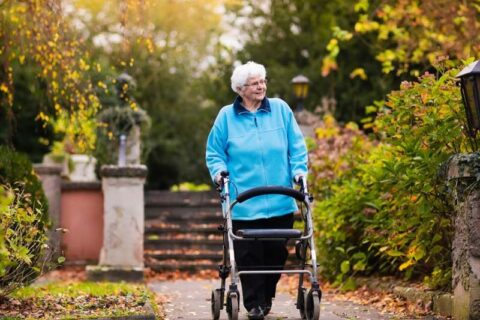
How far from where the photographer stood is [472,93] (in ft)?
19.8

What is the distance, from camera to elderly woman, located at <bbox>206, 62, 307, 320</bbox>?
20.5 feet

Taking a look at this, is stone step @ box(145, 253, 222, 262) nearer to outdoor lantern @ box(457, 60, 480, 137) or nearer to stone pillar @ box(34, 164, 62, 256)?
stone pillar @ box(34, 164, 62, 256)

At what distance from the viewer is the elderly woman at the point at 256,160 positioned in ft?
20.5

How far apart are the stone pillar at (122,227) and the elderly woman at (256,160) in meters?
5.09

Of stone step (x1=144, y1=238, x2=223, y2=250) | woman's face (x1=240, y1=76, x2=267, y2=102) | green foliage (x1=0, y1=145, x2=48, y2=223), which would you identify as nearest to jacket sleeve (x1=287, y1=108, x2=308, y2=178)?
woman's face (x1=240, y1=76, x2=267, y2=102)

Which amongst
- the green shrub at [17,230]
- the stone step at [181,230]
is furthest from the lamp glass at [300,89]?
the green shrub at [17,230]

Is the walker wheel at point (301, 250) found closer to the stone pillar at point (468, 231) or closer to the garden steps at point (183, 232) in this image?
the stone pillar at point (468, 231)

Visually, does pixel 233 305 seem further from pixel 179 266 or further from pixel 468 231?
pixel 179 266

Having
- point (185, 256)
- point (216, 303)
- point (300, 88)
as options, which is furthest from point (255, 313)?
point (300, 88)

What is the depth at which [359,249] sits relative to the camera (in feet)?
30.6

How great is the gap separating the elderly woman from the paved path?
44 cm

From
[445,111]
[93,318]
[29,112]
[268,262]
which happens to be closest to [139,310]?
[93,318]

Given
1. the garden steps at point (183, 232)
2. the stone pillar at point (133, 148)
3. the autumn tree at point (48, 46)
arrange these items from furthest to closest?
the stone pillar at point (133, 148) → the garden steps at point (183, 232) → the autumn tree at point (48, 46)

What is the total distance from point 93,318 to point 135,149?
26.0 feet
